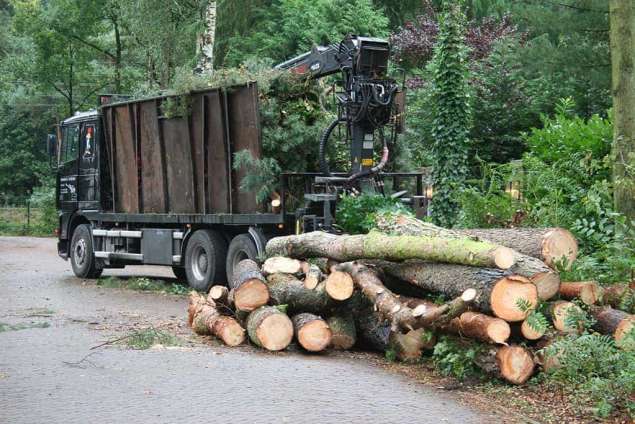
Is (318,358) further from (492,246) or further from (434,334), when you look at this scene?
(492,246)

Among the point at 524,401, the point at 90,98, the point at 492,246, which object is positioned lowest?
the point at 524,401

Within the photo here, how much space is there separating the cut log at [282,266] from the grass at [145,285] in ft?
18.4

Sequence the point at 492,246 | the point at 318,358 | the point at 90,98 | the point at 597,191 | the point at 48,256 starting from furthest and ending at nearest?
the point at 90,98, the point at 48,256, the point at 597,191, the point at 318,358, the point at 492,246

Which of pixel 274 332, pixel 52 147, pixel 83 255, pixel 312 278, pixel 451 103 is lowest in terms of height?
pixel 274 332

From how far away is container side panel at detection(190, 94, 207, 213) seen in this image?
15031mm

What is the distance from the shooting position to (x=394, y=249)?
30.2 feet

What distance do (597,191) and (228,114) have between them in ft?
19.4

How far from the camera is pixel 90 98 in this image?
39094 millimetres

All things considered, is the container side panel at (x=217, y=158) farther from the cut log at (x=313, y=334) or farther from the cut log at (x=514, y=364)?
the cut log at (x=514, y=364)

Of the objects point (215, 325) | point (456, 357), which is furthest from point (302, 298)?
point (456, 357)

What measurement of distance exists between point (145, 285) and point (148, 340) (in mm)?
7255

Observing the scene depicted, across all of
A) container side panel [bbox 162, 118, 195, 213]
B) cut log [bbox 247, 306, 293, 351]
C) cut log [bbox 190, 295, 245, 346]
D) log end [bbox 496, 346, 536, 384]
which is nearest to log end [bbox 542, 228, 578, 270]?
log end [bbox 496, 346, 536, 384]

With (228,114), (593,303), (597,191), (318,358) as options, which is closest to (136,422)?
(318,358)

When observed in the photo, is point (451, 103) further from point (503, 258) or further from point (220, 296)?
point (503, 258)
